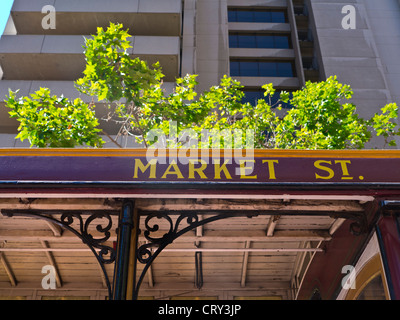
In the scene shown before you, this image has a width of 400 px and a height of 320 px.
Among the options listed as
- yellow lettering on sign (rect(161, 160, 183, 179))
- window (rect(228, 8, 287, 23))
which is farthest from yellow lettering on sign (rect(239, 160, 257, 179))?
window (rect(228, 8, 287, 23))

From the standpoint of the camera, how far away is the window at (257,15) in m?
42.2

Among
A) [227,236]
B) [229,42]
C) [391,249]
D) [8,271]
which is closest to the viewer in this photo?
[391,249]

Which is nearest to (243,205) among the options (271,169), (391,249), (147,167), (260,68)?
(271,169)

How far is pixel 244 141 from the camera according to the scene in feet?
48.4

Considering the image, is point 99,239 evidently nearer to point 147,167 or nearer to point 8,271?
point 147,167

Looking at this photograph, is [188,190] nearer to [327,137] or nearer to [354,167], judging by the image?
[354,167]

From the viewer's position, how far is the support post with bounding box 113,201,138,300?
15.2ft

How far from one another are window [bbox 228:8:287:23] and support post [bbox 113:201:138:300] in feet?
131

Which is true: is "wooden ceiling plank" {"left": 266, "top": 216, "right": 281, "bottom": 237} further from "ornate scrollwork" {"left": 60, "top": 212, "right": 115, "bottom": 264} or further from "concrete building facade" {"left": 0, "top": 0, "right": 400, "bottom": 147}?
"concrete building facade" {"left": 0, "top": 0, "right": 400, "bottom": 147}

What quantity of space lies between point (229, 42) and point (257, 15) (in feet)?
16.5

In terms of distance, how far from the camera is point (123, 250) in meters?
4.80

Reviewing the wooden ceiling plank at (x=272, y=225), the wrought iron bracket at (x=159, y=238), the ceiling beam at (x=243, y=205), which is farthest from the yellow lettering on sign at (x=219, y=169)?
the wooden ceiling plank at (x=272, y=225)

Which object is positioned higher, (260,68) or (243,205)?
(260,68)
